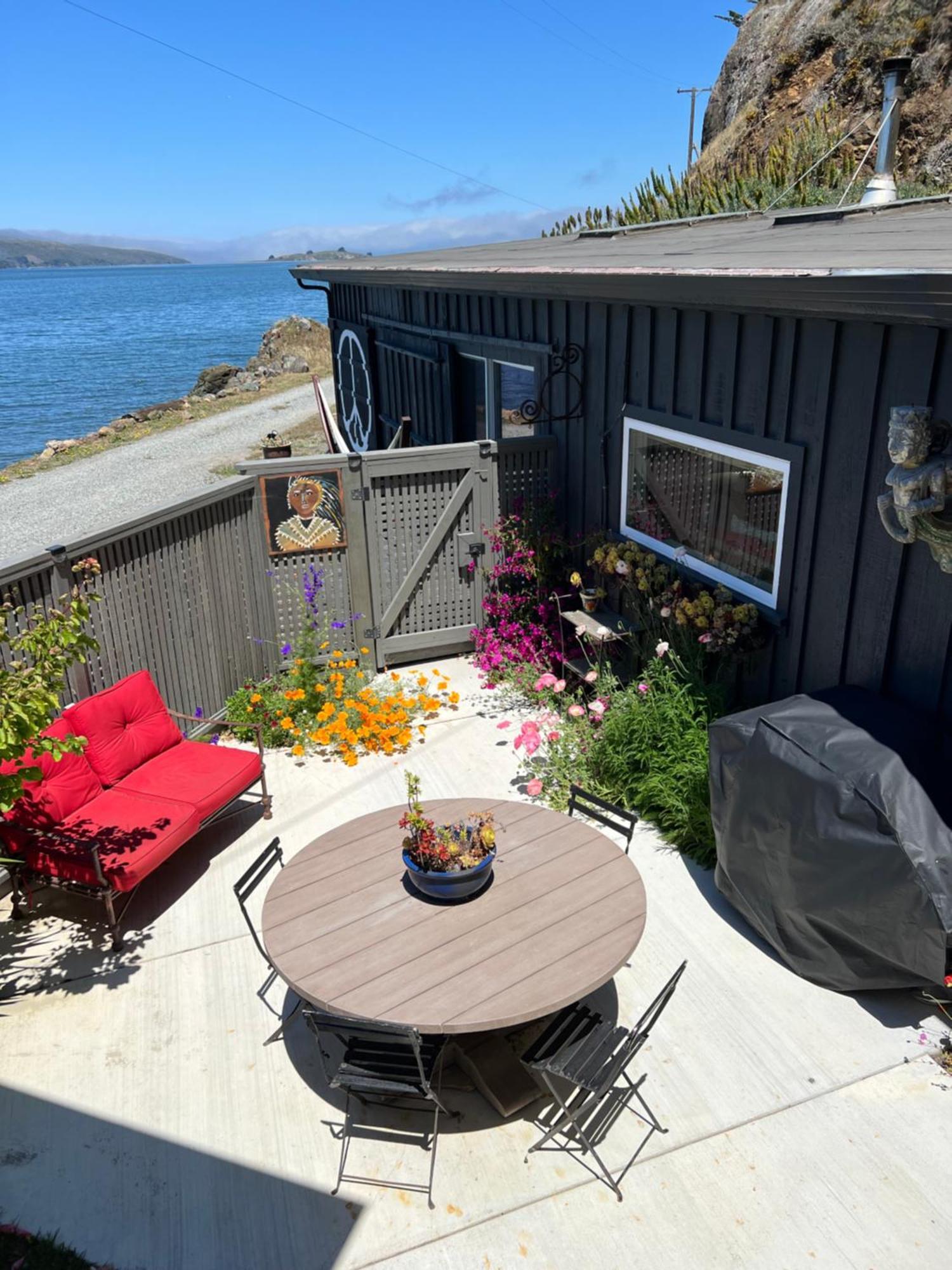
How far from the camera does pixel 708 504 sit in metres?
5.38

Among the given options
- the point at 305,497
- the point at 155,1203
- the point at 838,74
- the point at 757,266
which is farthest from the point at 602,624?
the point at 838,74

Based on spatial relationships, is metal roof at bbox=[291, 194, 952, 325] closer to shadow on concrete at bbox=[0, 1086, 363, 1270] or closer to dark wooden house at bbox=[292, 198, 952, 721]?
dark wooden house at bbox=[292, 198, 952, 721]

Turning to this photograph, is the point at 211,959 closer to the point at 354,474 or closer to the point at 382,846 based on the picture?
the point at 382,846

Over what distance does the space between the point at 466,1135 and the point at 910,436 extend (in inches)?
120

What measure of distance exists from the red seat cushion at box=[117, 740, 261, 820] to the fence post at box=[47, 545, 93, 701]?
1.76 feet

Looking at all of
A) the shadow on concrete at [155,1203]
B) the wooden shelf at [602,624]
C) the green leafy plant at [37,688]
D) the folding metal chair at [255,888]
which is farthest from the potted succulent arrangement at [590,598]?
the shadow on concrete at [155,1203]

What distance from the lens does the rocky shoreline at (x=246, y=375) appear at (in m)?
23.7

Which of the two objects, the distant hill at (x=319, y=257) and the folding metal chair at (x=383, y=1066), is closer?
the folding metal chair at (x=383, y=1066)

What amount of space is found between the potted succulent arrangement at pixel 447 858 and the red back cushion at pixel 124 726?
2.11 metres

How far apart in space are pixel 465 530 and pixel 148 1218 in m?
5.09

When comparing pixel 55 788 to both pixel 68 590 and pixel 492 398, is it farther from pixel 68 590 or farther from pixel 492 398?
pixel 492 398

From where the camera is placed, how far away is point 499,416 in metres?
8.31

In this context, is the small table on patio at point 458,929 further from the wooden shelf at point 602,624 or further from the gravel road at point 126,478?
the gravel road at point 126,478

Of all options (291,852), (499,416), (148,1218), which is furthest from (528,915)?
(499,416)
